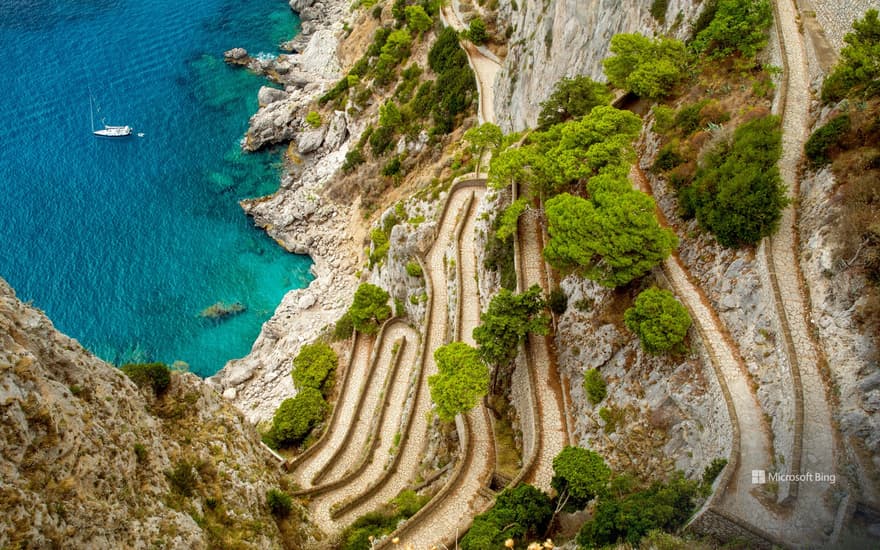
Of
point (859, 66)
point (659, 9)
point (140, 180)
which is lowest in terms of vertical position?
point (859, 66)

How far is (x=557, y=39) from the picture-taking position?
56.4 m

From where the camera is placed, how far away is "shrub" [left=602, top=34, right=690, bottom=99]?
137 feet

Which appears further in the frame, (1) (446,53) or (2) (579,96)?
(1) (446,53)

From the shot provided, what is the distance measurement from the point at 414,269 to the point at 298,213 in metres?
29.7

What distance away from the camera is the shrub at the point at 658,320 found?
95.2 feet

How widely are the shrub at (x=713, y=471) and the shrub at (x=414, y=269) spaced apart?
29255 millimetres

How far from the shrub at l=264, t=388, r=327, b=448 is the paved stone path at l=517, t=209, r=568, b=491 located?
19436 millimetres

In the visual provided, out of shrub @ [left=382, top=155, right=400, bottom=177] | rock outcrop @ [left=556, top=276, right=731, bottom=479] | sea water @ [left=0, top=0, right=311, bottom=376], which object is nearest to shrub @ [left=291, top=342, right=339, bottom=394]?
sea water @ [left=0, top=0, right=311, bottom=376]

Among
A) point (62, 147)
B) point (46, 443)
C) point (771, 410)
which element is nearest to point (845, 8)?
point (771, 410)

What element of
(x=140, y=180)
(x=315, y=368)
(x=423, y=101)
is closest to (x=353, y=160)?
(x=423, y=101)

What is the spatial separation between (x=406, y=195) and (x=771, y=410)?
48808 mm

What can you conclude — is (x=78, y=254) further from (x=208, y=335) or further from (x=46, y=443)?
(x=46, y=443)

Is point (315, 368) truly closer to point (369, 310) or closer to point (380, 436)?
point (369, 310)

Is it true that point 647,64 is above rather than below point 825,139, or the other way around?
above
